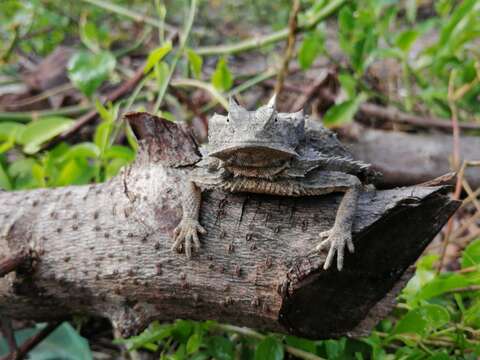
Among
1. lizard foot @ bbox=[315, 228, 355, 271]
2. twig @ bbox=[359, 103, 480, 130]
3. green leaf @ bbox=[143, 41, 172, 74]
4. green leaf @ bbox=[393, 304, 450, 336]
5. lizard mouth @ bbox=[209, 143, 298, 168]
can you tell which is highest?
twig @ bbox=[359, 103, 480, 130]

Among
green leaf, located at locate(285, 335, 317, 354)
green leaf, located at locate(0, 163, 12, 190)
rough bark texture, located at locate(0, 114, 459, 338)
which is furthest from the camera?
green leaf, located at locate(0, 163, 12, 190)

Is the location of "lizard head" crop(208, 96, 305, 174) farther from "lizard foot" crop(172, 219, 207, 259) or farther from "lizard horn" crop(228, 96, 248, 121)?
"lizard foot" crop(172, 219, 207, 259)

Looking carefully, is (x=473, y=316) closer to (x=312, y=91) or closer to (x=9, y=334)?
(x=9, y=334)

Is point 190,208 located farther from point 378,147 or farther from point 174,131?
point 378,147

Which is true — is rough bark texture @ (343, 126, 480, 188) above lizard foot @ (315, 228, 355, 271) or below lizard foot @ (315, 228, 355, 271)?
above

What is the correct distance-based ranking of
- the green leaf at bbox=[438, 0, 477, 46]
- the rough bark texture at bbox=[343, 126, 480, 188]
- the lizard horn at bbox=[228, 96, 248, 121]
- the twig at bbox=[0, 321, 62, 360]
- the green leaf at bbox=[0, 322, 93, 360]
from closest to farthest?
the lizard horn at bbox=[228, 96, 248, 121] → the twig at bbox=[0, 321, 62, 360] → the green leaf at bbox=[0, 322, 93, 360] → the green leaf at bbox=[438, 0, 477, 46] → the rough bark texture at bbox=[343, 126, 480, 188]

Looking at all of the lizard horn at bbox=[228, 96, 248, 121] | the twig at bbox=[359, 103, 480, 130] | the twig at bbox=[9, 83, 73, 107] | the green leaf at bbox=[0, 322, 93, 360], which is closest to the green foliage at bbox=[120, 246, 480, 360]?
the green leaf at bbox=[0, 322, 93, 360]

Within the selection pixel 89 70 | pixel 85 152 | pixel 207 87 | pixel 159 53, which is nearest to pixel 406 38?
pixel 207 87
